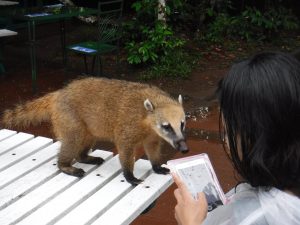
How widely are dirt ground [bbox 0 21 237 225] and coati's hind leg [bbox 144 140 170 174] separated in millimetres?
726

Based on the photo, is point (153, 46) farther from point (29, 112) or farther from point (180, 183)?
point (180, 183)

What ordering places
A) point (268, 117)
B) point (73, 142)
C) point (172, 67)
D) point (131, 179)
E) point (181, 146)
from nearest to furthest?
point (268, 117) < point (131, 179) < point (73, 142) < point (181, 146) < point (172, 67)

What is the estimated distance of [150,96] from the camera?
3.21 meters

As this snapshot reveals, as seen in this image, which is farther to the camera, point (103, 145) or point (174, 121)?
point (103, 145)

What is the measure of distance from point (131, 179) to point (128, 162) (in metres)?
0.17

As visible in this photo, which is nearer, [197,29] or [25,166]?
[25,166]

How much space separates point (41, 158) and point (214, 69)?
4.96 metres

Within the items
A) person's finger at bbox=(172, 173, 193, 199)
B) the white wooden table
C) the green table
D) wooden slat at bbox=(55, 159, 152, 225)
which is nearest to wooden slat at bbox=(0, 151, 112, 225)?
the white wooden table

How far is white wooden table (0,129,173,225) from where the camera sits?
210 cm

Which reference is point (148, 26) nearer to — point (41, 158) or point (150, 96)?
point (150, 96)

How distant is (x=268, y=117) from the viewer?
1227mm

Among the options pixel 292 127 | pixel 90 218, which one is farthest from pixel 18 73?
pixel 292 127

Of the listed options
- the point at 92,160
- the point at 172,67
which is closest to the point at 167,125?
the point at 92,160

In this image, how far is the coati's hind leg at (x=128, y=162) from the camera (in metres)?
2.56
